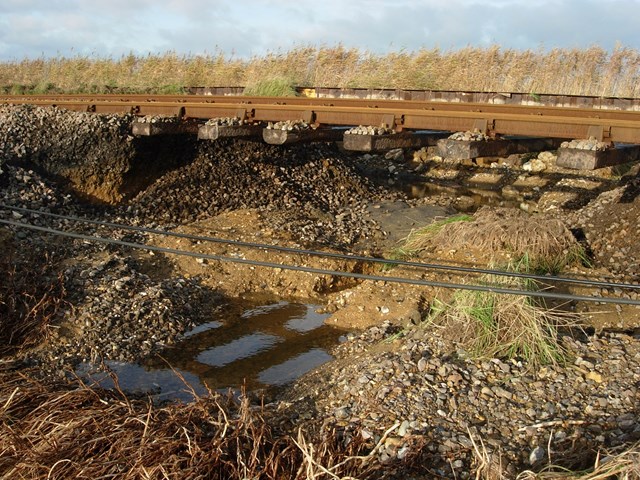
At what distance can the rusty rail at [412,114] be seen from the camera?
8102mm

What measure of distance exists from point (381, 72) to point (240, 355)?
13508 mm

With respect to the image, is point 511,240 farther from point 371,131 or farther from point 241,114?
point 241,114

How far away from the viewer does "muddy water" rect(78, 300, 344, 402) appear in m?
6.47

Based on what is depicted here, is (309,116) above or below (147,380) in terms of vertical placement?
above

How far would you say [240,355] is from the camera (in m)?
7.20

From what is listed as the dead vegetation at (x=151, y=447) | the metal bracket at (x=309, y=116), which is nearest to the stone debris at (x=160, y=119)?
the metal bracket at (x=309, y=116)

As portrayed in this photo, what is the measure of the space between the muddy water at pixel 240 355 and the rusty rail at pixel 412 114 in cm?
286

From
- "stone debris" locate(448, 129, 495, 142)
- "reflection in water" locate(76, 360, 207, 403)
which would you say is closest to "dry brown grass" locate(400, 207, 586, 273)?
"stone debris" locate(448, 129, 495, 142)

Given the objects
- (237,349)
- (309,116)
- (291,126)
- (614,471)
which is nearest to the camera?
(614,471)

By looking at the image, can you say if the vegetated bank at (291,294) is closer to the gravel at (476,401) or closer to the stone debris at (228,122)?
the gravel at (476,401)

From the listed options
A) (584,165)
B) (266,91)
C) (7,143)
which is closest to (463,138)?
(584,165)

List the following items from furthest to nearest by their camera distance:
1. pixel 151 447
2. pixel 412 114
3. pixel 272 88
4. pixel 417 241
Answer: pixel 272 88 < pixel 417 241 < pixel 412 114 < pixel 151 447

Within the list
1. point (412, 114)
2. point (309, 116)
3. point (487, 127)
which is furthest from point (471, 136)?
point (309, 116)

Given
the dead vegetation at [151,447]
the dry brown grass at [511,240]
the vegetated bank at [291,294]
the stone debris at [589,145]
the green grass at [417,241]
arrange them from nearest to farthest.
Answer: the dead vegetation at [151,447] → the vegetated bank at [291,294] → the stone debris at [589,145] → the dry brown grass at [511,240] → the green grass at [417,241]
